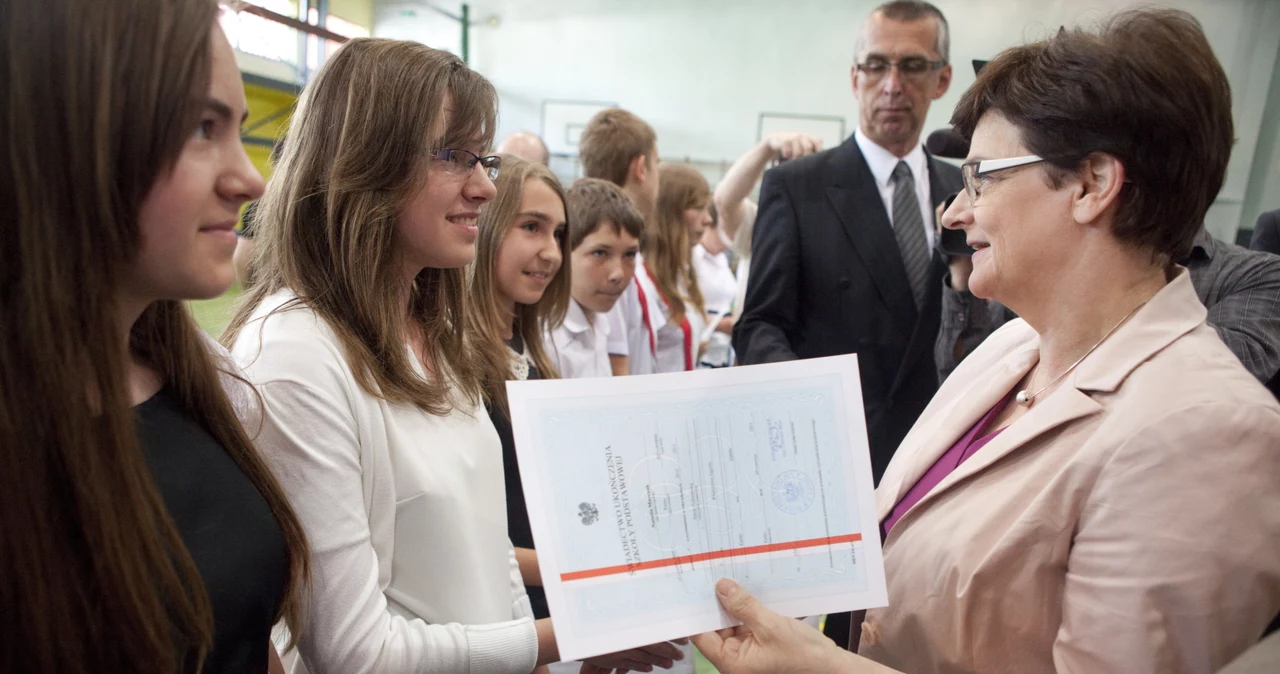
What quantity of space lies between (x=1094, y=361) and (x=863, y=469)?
1.09ft

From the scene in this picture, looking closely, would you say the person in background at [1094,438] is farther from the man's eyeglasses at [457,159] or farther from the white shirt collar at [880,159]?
the white shirt collar at [880,159]

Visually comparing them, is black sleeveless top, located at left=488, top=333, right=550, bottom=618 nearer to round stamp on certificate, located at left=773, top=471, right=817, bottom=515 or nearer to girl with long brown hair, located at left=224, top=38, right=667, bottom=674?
girl with long brown hair, located at left=224, top=38, right=667, bottom=674

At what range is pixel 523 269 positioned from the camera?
2.22m

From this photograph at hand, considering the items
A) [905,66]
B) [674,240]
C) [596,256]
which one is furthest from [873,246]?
[674,240]

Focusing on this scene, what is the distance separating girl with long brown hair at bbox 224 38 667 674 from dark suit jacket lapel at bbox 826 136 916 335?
1.14m

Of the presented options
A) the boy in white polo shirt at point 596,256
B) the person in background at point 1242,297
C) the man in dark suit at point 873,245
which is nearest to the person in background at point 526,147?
the boy in white polo shirt at point 596,256

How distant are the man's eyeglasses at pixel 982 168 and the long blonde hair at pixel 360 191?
2.55 ft

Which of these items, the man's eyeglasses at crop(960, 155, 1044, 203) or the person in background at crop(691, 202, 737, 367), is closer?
the man's eyeglasses at crop(960, 155, 1044, 203)

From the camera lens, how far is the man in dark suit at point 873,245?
222 centimetres

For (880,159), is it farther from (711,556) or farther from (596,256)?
(711,556)

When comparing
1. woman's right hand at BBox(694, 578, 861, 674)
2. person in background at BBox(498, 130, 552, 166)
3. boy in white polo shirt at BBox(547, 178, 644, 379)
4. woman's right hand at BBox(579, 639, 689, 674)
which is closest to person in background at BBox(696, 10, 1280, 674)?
woman's right hand at BBox(694, 578, 861, 674)

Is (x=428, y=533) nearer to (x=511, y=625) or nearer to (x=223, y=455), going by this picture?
(x=511, y=625)

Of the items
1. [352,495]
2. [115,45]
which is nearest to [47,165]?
[115,45]

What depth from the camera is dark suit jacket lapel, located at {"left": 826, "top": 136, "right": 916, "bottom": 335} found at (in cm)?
221
